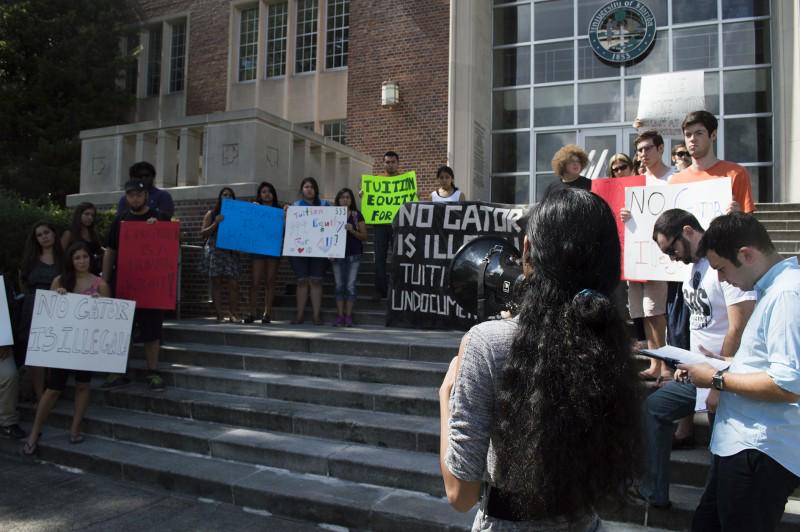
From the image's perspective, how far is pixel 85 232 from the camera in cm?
688

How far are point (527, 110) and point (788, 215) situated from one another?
22.9 feet

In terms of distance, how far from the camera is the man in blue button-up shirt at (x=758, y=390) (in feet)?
7.30

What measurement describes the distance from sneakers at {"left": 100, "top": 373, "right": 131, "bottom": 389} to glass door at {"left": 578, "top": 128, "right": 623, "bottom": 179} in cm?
1130

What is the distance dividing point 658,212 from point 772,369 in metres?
2.85

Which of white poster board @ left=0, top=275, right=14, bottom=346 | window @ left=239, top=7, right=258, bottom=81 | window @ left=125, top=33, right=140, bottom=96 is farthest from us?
window @ left=125, top=33, right=140, bottom=96

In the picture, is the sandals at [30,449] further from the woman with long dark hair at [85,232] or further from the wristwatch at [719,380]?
the wristwatch at [719,380]

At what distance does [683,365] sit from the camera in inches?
99.1

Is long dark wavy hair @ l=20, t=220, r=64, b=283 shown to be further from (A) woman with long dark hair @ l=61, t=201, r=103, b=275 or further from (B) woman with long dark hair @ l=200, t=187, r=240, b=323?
(B) woman with long dark hair @ l=200, t=187, r=240, b=323

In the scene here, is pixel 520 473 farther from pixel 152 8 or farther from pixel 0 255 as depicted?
pixel 152 8

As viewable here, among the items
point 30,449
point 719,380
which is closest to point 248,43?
point 30,449

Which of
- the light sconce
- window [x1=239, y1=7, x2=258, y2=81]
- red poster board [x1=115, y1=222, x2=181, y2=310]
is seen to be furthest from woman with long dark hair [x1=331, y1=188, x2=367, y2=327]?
window [x1=239, y1=7, x2=258, y2=81]

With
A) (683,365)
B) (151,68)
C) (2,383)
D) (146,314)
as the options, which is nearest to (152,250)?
(146,314)

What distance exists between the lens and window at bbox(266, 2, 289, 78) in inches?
722

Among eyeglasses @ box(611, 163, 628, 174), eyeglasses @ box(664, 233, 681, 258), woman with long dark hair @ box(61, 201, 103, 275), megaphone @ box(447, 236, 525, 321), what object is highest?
eyeglasses @ box(611, 163, 628, 174)
